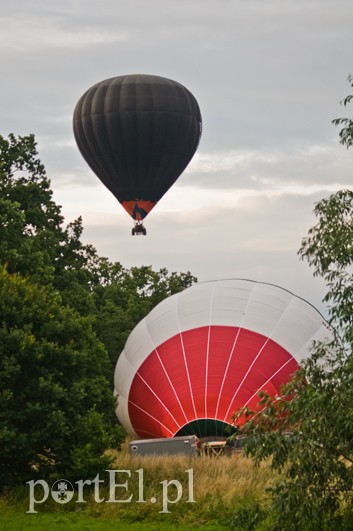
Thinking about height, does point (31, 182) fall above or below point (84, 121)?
below

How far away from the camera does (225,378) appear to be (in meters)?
31.4

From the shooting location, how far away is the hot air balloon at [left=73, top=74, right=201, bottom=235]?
59.4 m

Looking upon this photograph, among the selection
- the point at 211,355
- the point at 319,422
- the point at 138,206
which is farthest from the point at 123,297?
the point at 319,422

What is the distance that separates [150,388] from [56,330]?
7628mm

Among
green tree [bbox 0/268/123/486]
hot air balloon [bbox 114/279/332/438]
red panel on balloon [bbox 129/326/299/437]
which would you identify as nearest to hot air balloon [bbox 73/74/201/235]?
hot air balloon [bbox 114/279/332/438]

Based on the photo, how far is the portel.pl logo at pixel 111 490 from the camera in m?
23.7

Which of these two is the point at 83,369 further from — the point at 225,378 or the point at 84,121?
the point at 84,121

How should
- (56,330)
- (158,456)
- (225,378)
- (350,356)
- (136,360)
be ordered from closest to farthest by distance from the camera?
1. (350,356)
2. (56,330)
3. (158,456)
4. (225,378)
5. (136,360)

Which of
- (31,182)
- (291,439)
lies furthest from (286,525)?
(31,182)

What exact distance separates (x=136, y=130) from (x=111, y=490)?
3805cm

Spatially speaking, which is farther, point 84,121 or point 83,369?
point 84,121

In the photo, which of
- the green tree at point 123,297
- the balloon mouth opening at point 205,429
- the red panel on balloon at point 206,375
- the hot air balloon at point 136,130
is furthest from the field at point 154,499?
the hot air balloon at point 136,130

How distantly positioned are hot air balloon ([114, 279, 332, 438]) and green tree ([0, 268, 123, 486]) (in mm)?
5549

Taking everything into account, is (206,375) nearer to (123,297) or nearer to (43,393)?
(43,393)
